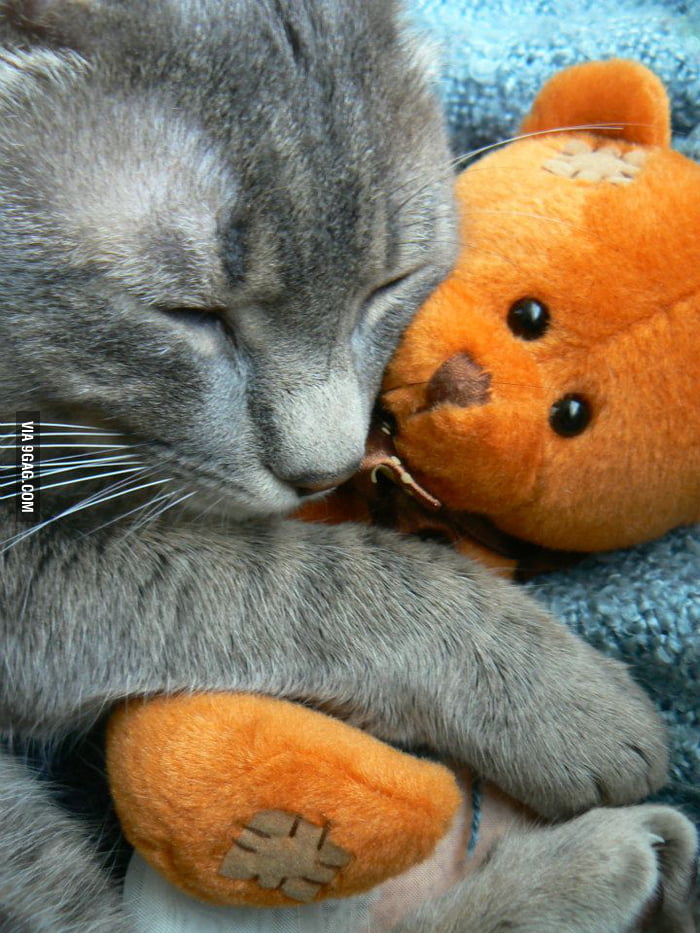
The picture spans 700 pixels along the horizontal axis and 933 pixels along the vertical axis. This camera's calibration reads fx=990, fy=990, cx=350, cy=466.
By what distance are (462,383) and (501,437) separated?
0.24ft

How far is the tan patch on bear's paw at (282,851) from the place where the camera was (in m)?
0.96

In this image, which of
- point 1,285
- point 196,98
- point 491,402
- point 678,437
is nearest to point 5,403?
point 1,285

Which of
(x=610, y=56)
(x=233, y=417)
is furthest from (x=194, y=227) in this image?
(x=610, y=56)

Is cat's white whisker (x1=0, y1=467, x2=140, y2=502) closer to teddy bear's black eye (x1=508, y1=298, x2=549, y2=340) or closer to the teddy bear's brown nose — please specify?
the teddy bear's brown nose

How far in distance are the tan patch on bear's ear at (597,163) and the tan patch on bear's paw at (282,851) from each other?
2.56 feet

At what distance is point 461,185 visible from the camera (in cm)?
126

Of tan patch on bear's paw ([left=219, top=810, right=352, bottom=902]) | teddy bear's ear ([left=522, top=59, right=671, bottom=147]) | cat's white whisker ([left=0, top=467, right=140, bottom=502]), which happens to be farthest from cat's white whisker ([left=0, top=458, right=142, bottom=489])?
teddy bear's ear ([left=522, top=59, right=671, bottom=147])

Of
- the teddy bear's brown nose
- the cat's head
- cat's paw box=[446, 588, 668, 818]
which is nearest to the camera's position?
the cat's head

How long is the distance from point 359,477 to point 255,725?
1.19 ft

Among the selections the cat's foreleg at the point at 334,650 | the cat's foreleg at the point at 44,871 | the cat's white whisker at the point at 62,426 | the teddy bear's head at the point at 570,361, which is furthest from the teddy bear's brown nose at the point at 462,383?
the cat's foreleg at the point at 44,871

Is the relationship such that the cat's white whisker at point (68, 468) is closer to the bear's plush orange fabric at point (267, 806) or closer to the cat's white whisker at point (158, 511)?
the cat's white whisker at point (158, 511)

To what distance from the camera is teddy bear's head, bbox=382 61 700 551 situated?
1.08 metres

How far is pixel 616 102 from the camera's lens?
3.95 ft

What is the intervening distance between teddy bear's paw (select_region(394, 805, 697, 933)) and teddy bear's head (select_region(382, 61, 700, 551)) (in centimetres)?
35
